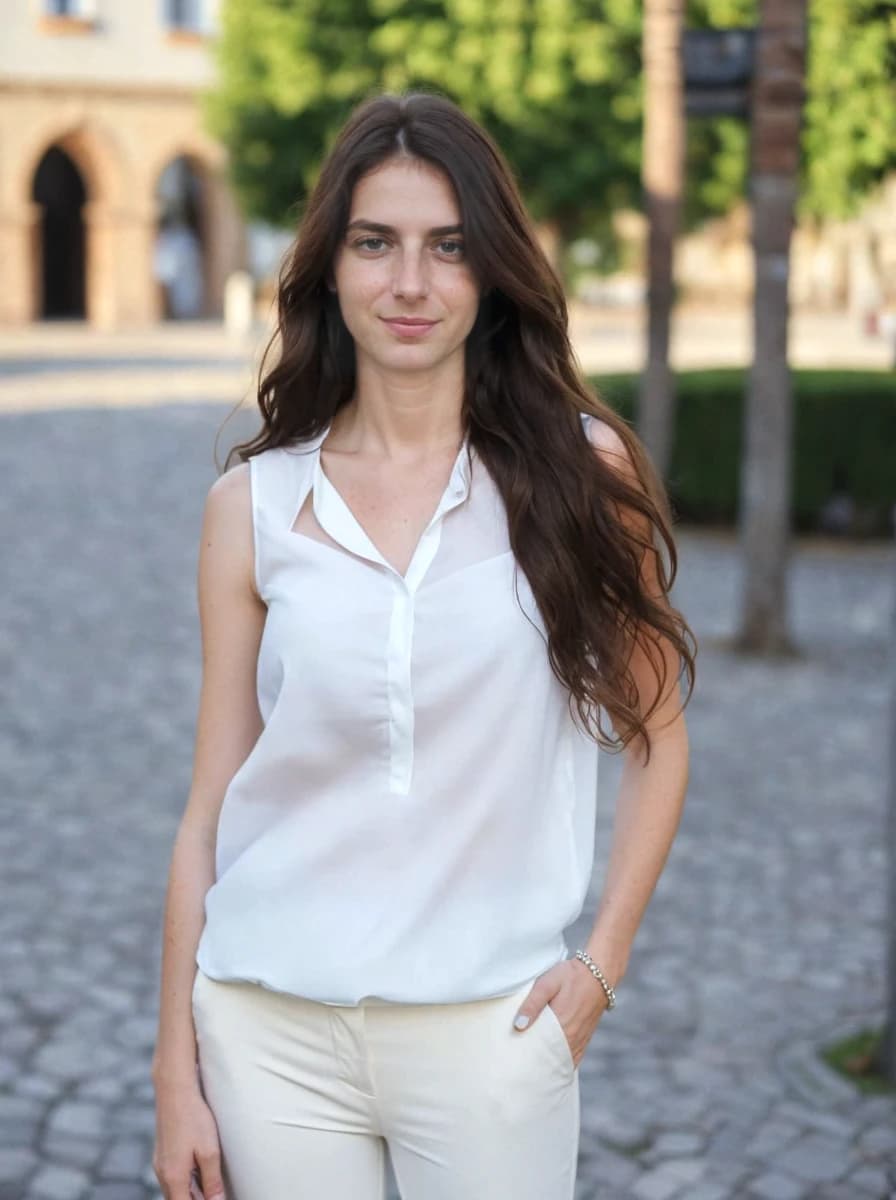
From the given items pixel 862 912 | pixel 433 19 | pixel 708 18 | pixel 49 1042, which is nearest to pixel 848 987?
pixel 862 912

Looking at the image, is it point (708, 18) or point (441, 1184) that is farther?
point (708, 18)

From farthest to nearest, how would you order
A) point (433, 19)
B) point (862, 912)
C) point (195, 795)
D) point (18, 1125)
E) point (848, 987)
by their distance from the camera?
1. point (433, 19)
2. point (862, 912)
3. point (848, 987)
4. point (18, 1125)
5. point (195, 795)

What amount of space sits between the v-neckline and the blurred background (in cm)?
34

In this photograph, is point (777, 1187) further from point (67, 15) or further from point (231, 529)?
point (67, 15)

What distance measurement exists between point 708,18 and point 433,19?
4735 millimetres

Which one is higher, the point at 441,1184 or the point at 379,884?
the point at 379,884

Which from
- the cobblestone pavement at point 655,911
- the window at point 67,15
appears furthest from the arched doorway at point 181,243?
the cobblestone pavement at point 655,911

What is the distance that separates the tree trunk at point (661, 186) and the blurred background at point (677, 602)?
2 cm

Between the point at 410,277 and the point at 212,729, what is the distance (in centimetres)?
61

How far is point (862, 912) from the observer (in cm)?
618

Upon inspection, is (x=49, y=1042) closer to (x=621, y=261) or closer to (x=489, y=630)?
(x=489, y=630)

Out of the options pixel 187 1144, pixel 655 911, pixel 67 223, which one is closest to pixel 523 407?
pixel 187 1144

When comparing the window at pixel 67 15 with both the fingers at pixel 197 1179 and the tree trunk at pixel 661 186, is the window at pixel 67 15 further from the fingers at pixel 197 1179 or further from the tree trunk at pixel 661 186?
the fingers at pixel 197 1179

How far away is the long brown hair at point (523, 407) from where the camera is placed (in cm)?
224
